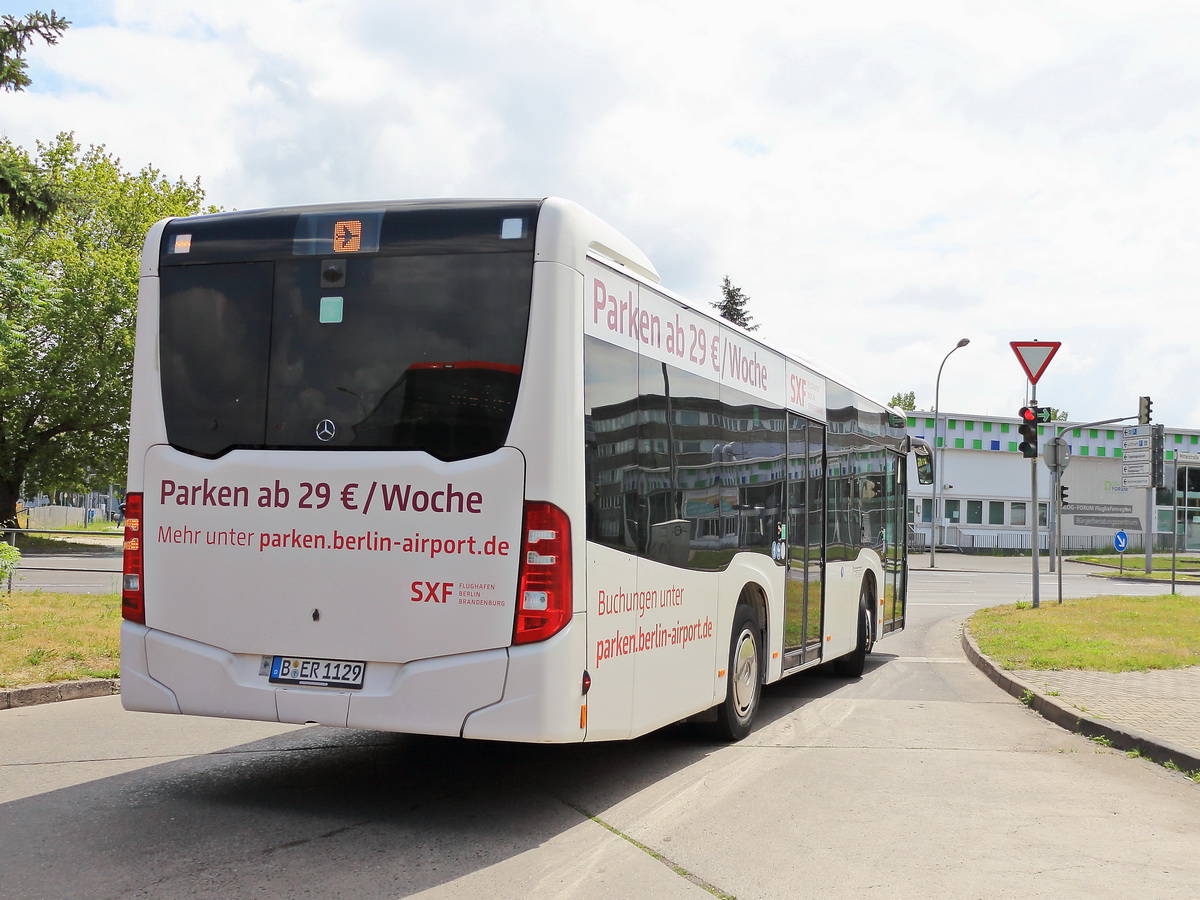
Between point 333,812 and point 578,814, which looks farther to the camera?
point 578,814

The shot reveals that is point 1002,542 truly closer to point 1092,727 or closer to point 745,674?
point 1092,727

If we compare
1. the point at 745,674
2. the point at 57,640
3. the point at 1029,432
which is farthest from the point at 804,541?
the point at 1029,432

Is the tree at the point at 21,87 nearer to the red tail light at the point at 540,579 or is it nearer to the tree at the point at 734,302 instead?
the red tail light at the point at 540,579

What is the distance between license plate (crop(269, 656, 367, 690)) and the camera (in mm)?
5773

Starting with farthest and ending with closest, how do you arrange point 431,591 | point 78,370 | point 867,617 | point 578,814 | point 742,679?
point 78,370 < point 867,617 < point 742,679 < point 578,814 < point 431,591

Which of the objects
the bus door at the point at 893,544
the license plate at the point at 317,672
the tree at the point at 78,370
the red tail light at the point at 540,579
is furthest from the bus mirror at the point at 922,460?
the tree at the point at 78,370

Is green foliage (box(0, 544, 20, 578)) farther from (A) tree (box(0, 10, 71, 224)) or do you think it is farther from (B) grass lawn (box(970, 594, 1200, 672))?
(B) grass lawn (box(970, 594, 1200, 672))

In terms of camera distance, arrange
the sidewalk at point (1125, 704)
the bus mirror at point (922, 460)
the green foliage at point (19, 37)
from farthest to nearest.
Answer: the bus mirror at point (922, 460), the green foliage at point (19, 37), the sidewalk at point (1125, 704)

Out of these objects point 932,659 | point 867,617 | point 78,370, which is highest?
point 78,370

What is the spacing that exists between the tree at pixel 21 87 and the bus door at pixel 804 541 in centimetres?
1010

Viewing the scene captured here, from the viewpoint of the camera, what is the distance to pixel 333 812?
5.99 meters

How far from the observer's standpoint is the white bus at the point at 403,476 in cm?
559

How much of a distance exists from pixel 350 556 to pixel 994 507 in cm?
6025

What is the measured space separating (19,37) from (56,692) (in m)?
8.96
